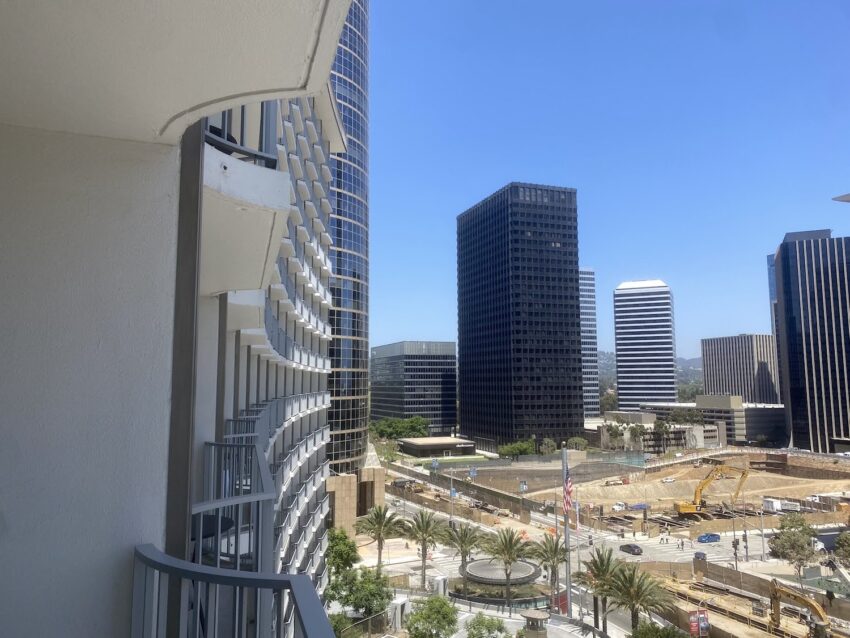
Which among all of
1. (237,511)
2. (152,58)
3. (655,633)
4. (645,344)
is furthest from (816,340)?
(152,58)

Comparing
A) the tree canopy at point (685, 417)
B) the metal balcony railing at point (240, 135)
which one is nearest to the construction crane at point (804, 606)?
the metal balcony railing at point (240, 135)

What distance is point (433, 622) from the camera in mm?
24344

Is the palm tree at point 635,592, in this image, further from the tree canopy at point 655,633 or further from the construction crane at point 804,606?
the construction crane at point 804,606

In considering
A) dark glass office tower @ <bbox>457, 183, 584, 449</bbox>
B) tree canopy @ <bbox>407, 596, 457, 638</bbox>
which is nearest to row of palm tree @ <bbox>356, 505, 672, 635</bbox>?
tree canopy @ <bbox>407, 596, 457, 638</bbox>

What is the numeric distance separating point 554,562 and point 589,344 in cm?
14795

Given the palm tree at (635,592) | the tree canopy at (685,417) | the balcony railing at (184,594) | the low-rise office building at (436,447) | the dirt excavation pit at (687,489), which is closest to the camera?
the balcony railing at (184,594)

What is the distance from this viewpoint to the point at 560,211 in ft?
360

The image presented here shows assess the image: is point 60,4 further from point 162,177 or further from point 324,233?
point 324,233

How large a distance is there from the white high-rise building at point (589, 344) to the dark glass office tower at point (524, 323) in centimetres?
3499

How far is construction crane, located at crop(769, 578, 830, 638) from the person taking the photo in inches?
1058

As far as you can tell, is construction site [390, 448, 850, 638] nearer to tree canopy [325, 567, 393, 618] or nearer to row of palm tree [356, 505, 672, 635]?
row of palm tree [356, 505, 672, 635]

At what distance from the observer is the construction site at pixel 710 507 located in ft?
102

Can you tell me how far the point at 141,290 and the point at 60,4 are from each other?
1367 millimetres

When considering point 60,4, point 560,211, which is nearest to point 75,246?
point 60,4
